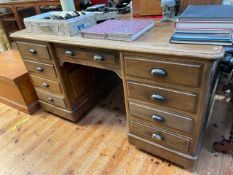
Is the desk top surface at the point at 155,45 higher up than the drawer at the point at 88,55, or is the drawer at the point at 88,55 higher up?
the desk top surface at the point at 155,45

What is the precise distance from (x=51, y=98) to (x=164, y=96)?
1.00m

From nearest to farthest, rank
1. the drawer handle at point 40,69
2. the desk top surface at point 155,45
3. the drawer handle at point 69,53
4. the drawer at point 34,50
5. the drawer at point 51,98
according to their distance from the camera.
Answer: the desk top surface at point 155,45
the drawer handle at point 69,53
the drawer at point 34,50
the drawer handle at point 40,69
the drawer at point 51,98

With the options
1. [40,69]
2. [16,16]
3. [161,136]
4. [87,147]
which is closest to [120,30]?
[161,136]

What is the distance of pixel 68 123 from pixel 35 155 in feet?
1.20

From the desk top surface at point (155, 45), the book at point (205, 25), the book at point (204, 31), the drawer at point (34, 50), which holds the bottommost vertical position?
the drawer at point (34, 50)

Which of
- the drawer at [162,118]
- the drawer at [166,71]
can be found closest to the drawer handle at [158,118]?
the drawer at [162,118]

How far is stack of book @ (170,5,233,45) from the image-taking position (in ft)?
2.57

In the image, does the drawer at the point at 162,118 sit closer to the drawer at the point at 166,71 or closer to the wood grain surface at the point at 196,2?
the drawer at the point at 166,71

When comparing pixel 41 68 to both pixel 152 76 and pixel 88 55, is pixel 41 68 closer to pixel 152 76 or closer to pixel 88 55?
pixel 88 55

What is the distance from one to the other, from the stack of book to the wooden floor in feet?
2.59

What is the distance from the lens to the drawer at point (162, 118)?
0.96 meters

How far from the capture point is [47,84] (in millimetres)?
1501

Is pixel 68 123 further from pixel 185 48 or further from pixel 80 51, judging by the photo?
pixel 185 48

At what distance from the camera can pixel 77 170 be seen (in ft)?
4.08
